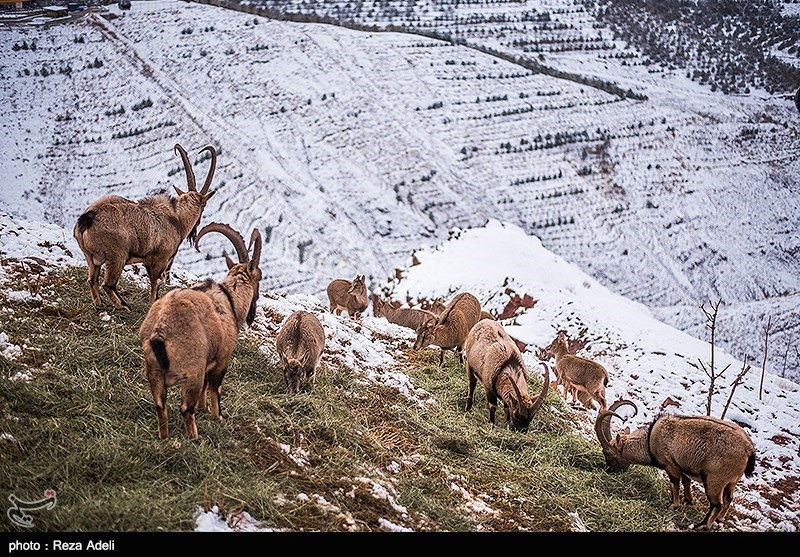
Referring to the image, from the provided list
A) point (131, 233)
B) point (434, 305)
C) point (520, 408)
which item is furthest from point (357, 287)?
point (131, 233)

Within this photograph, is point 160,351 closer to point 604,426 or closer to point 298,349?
point 298,349

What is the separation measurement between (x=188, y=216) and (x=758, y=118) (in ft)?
105

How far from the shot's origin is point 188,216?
811 cm

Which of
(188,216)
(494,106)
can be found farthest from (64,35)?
(188,216)

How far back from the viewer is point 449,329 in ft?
31.9

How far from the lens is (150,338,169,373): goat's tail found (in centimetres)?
479

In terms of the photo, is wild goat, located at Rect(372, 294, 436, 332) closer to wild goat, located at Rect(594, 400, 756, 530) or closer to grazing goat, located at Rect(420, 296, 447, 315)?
grazing goat, located at Rect(420, 296, 447, 315)

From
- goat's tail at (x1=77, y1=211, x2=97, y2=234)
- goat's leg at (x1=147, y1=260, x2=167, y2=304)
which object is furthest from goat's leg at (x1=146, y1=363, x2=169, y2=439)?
goat's leg at (x1=147, y1=260, x2=167, y2=304)

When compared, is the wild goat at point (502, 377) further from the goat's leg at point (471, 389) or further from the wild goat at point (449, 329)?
the wild goat at point (449, 329)

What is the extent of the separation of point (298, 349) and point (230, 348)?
5.86 ft
